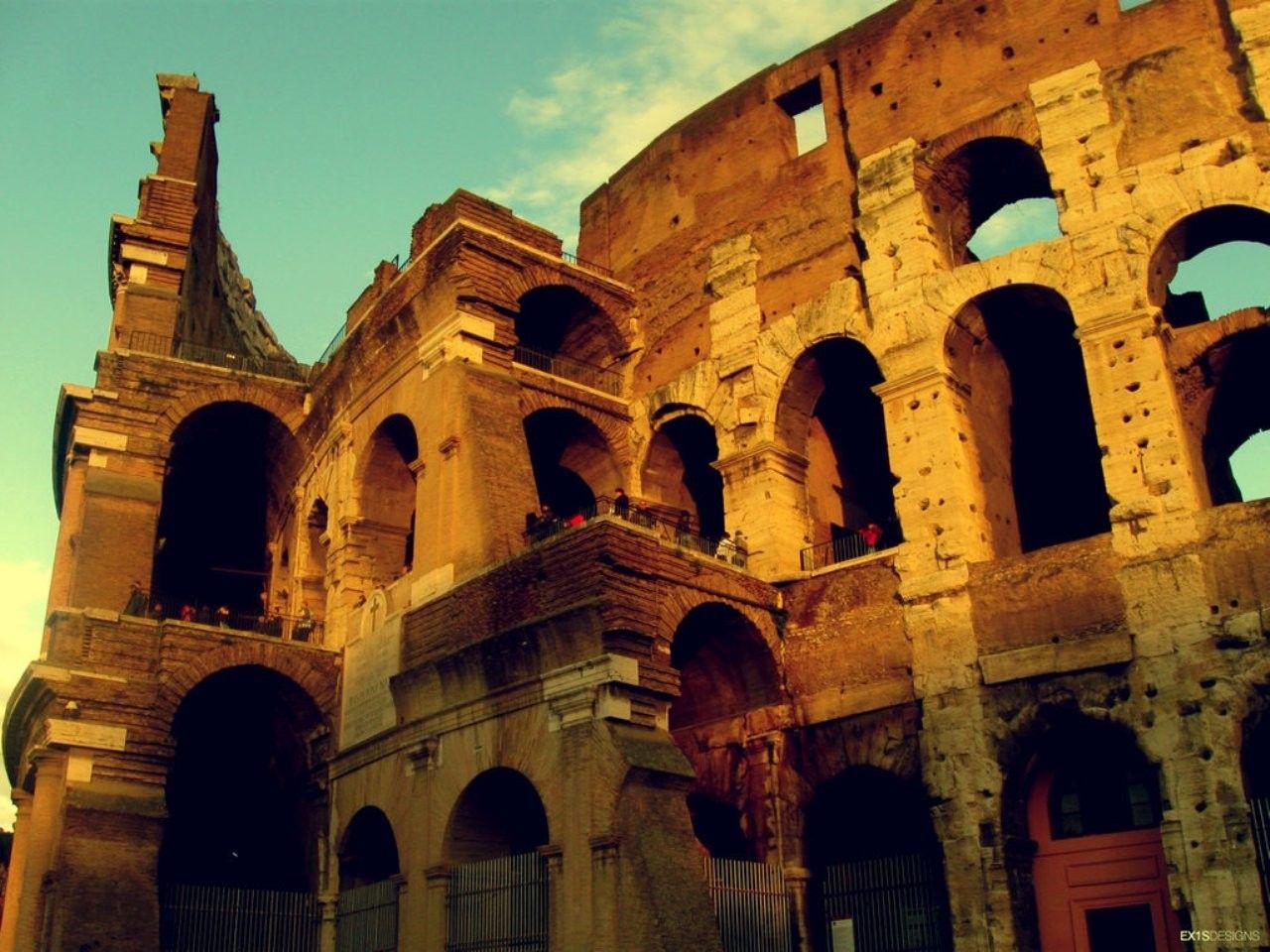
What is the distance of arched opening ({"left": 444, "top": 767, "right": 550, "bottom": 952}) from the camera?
586 inches

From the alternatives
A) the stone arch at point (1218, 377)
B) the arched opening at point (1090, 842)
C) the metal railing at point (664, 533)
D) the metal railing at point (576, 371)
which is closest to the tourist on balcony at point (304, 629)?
the metal railing at point (576, 371)

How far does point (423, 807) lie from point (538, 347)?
7.90 metres

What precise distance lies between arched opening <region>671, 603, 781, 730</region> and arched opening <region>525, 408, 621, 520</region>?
10.9 ft

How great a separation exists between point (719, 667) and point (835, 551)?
2.56 m

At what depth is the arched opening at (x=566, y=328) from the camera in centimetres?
2088

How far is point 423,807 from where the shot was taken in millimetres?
16594

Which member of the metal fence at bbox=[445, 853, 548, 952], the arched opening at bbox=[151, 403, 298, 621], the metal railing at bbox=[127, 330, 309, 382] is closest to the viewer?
the metal fence at bbox=[445, 853, 548, 952]

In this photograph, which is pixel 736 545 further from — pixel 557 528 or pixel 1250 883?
pixel 1250 883

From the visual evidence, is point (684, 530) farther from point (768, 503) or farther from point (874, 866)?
point (874, 866)

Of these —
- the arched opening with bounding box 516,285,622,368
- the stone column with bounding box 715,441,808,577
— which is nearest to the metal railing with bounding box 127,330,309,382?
the arched opening with bounding box 516,285,622,368

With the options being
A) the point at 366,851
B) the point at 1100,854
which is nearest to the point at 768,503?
the point at 1100,854

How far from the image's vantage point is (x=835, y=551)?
18578mm

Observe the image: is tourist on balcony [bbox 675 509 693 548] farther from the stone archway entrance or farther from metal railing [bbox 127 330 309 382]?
metal railing [bbox 127 330 309 382]

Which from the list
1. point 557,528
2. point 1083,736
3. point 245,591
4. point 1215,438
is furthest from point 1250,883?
point 245,591
